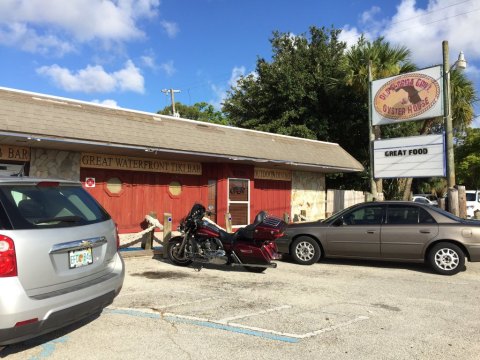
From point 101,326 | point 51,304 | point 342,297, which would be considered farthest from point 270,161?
point 51,304

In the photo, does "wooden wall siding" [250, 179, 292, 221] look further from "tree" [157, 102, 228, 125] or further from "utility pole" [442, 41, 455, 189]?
"tree" [157, 102, 228, 125]

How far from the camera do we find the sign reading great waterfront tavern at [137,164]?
40.3 feet

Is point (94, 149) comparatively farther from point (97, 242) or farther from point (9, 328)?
point (9, 328)

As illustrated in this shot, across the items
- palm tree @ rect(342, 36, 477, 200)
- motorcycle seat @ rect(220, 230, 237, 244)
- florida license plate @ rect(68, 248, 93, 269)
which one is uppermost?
palm tree @ rect(342, 36, 477, 200)

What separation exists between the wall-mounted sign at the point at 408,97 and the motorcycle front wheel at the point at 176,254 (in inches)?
375

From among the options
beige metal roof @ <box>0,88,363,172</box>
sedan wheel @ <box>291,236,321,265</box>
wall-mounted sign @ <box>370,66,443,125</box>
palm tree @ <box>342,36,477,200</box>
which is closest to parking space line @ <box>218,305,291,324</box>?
sedan wheel @ <box>291,236,321,265</box>

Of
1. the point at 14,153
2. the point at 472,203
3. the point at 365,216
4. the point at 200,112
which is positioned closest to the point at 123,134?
the point at 14,153

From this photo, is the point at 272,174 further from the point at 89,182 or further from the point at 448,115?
the point at 89,182

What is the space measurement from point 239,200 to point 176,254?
6.69 meters

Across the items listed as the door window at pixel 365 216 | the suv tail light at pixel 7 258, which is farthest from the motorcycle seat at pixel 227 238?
the suv tail light at pixel 7 258

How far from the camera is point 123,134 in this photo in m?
11.4

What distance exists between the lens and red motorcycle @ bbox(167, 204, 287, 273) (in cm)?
825

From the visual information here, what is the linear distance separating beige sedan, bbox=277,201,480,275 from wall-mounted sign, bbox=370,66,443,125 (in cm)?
644

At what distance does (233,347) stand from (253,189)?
11773mm
